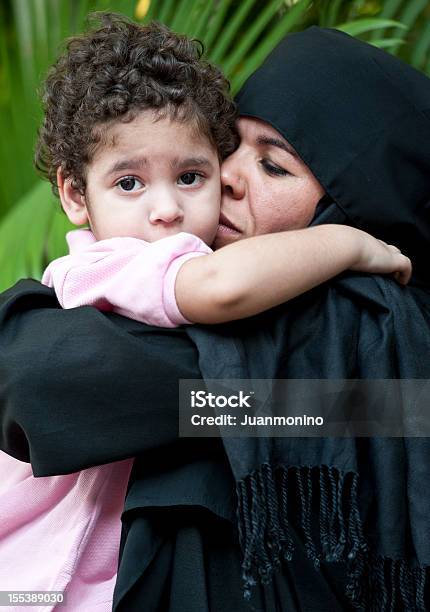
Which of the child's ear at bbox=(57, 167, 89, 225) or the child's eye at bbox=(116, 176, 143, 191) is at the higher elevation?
the child's eye at bbox=(116, 176, 143, 191)

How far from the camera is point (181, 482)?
58.4 inches

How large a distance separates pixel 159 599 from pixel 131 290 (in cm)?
50

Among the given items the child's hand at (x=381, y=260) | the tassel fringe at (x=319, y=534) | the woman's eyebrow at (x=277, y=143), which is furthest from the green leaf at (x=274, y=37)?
the tassel fringe at (x=319, y=534)

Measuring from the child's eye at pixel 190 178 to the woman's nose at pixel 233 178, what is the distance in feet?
0.26

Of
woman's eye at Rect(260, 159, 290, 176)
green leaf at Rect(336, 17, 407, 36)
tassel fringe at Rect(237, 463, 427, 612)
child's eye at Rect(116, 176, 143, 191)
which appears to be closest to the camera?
tassel fringe at Rect(237, 463, 427, 612)

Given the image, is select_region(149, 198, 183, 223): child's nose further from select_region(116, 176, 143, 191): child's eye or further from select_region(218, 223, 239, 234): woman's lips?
select_region(218, 223, 239, 234): woman's lips

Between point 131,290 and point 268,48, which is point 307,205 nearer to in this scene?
point 131,290

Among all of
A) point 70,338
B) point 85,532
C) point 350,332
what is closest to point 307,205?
point 350,332

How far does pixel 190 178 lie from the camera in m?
1.80

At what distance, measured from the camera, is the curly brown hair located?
1771 millimetres

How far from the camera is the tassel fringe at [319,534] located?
1.46 m

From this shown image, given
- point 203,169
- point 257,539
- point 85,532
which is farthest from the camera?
point 203,169

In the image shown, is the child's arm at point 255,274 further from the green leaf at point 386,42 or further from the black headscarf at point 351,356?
the green leaf at point 386,42

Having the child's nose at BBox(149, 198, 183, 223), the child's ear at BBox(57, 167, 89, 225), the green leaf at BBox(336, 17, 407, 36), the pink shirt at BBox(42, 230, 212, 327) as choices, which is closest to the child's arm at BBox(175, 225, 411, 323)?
the pink shirt at BBox(42, 230, 212, 327)
